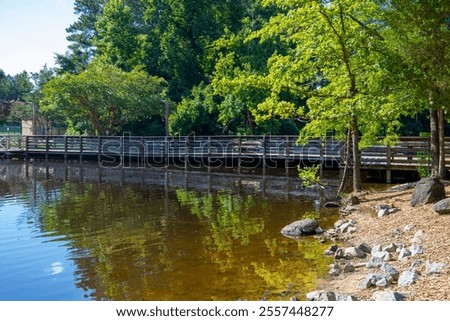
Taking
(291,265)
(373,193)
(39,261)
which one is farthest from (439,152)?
(39,261)

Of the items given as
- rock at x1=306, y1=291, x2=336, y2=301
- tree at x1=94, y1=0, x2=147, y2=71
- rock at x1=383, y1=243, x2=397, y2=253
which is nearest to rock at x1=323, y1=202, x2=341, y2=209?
rock at x1=383, y1=243, x2=397, y2=253

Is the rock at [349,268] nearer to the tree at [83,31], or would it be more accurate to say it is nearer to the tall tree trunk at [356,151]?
the tall tree trunk at [356,151]

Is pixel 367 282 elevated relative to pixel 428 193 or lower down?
lower down

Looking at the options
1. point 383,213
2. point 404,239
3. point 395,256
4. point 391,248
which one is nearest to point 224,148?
point 383,213

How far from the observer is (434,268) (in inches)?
240

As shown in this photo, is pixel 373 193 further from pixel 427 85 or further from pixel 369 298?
pixel 369 298

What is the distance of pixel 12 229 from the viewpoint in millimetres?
11211

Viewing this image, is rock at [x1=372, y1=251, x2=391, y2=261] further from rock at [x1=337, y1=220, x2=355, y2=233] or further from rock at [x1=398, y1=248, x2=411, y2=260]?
rock at [x1=337, y1=220, x2=355, y2=233]

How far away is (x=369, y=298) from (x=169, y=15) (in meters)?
34.9

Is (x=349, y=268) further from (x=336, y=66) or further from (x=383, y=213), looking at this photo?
(x=336, y=66)

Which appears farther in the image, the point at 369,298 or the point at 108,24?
the point at 108,24

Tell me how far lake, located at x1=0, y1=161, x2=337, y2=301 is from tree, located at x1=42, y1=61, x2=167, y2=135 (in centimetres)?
1383

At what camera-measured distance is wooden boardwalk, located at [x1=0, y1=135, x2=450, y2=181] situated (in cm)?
1878

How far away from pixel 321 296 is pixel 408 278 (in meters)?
1.11
